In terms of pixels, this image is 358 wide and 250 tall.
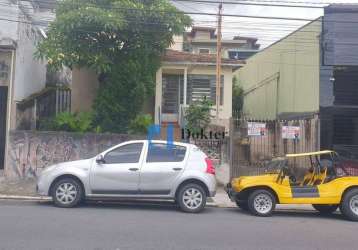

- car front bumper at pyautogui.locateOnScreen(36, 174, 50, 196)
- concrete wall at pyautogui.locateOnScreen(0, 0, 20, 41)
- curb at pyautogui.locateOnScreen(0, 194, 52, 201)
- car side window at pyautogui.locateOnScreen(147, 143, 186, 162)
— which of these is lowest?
curb at pyautogui.locateOnScreen(0, 194, 52, 201)

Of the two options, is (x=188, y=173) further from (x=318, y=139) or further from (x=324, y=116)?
(x=324, y=116)

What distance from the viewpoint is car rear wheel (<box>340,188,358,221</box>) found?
37.7ft

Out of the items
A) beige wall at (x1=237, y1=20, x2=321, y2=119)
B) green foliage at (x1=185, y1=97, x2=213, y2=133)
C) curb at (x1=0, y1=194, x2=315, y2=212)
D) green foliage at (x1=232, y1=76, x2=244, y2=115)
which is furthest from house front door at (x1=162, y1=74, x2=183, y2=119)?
green foliage at (x1=232, y1=76, x2=244, y2=115)

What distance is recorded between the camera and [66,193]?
11.4 m

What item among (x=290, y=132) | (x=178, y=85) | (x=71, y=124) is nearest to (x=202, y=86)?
(x=178, y=85)

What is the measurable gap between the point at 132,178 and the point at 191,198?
4.69 feet

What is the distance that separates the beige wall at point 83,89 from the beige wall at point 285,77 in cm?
792

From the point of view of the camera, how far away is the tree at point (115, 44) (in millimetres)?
17500

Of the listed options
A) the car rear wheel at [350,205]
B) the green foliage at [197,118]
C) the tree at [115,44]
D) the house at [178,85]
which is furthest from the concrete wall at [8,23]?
the car rear wheel at [350,205]

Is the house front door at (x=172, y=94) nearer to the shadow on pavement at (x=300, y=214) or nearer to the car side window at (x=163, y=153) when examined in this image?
the shadow on pavement at (x=300, y=214)

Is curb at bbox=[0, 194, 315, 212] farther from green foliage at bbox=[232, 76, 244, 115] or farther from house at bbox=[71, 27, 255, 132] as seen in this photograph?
green foliage at bbox=[232, 76, 244, 115]

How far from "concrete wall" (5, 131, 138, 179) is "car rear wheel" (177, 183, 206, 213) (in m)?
5.45

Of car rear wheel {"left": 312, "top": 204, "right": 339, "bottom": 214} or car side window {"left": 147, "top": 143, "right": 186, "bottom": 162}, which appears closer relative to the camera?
car side window {"left": 147, "top": 143, "right": 186, "bottom": 162}

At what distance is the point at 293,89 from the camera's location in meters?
24.1
